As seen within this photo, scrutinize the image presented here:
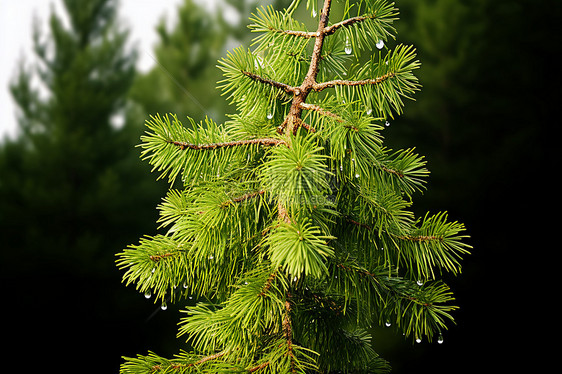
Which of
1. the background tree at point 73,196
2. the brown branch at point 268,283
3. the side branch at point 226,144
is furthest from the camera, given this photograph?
the background tree at point 73,196

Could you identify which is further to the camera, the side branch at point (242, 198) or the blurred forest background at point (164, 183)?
the blurred forest background at point (164, 183)

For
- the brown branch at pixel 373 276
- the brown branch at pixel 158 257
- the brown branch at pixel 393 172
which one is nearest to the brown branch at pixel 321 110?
the brown branch at pixel 393 172

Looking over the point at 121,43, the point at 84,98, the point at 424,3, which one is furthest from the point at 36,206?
the point at 424,3

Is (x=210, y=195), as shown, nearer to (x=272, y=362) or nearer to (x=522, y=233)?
(x=272, y=362)

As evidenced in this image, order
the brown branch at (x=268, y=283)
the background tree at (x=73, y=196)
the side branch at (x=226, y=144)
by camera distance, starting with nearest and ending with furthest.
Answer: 1. the brown branch at (x=268, y=283)
2. the side branch at (x=226, y=144)
3. the background tree at (x=73, y=196)

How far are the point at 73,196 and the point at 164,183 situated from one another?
1123 mm

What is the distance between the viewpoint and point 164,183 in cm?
562

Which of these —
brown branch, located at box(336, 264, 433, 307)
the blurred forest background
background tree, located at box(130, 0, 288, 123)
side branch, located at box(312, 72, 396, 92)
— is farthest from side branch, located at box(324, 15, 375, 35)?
background tree, located at box(130, 0, 288, 123)

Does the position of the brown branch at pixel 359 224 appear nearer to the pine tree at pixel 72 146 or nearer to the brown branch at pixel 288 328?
Answer: the brown branch at pixel 288 328

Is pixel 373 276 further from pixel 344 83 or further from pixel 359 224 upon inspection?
pixel 344 83

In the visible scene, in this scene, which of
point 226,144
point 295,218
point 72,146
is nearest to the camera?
point 295,218

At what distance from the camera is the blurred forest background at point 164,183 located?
4.61 meters

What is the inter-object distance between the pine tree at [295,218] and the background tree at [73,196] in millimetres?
4798

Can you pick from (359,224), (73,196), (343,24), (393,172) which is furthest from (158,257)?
(73,196)
